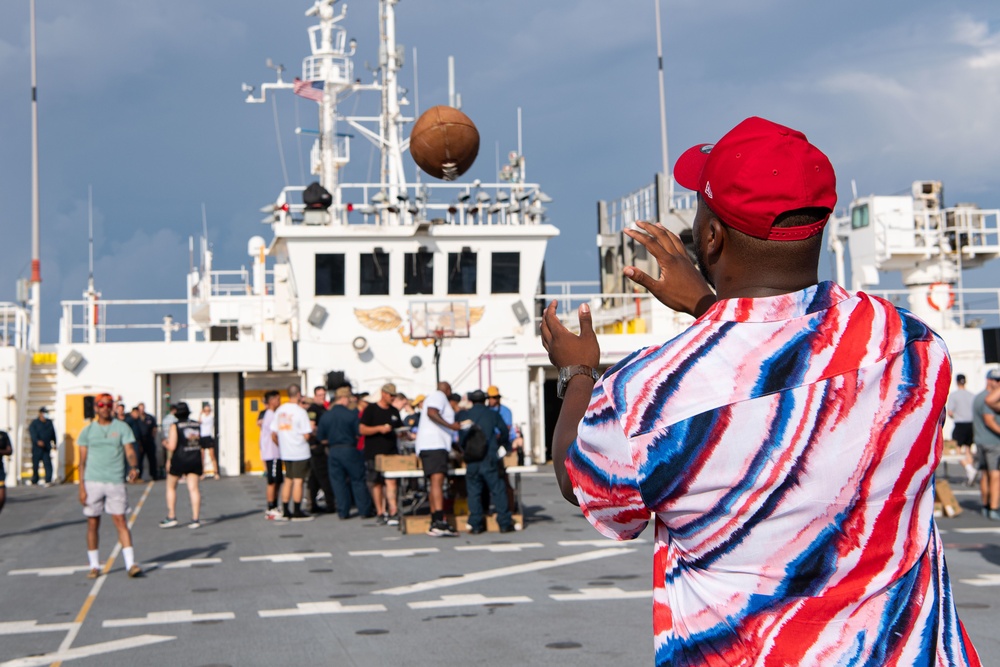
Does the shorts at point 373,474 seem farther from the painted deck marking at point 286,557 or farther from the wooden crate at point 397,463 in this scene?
the painted deck marking at point 286,557

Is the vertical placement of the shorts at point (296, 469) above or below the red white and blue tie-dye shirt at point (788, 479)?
below

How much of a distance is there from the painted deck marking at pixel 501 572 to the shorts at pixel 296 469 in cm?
539

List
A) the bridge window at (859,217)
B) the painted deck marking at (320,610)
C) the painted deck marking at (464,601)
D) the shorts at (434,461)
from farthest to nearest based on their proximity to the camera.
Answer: the bridge window at (859,217) < the shorts at (434,461) < the painted deck marking at (464,601) < the painted deck marking at (320,610)

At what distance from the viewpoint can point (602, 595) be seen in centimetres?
934

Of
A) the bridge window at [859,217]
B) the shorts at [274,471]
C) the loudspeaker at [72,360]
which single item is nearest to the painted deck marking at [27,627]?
the shorts at [274,471]

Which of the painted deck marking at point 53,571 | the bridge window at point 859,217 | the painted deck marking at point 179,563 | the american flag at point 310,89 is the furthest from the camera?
the bridge window at point 859,217

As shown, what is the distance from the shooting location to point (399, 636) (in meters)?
7.80

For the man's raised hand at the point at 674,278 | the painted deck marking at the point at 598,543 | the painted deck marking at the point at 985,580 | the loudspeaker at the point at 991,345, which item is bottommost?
the painted deck marking at the point at 598,543

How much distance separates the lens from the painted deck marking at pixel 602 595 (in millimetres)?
9188

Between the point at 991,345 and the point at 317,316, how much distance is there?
57.8ft

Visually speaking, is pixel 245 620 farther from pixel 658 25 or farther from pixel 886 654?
pixel 658 25

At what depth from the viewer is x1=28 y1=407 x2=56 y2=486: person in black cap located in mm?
25688

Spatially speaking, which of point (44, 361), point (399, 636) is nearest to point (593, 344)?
point (399, 636)

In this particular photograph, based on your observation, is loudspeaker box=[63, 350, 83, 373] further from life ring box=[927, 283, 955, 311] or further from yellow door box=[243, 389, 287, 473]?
life ring box=[927, 283, 955, 311]
